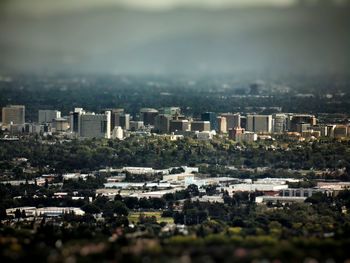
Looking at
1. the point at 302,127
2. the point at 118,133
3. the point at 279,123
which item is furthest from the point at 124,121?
the point at 302,127

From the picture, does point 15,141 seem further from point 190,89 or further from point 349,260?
point 349,260

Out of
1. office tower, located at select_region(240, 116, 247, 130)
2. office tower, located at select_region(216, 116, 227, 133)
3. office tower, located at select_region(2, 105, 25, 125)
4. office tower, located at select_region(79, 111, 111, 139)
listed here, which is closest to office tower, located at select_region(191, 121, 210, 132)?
office tower, located at select_region(216, 116, 227, 133)

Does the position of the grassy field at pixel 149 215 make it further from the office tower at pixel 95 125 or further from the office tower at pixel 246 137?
the office tower at pixel 95 125

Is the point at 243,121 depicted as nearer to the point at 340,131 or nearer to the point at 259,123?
the point at 259,123

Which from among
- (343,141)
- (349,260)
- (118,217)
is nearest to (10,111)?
(343,141)

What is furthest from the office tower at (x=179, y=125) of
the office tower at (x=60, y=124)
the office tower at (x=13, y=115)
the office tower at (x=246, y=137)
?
the office tower at (x=13, y=115)

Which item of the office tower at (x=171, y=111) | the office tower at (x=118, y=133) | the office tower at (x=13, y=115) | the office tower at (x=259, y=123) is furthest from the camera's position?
the office tower at (x=171, y=111)
